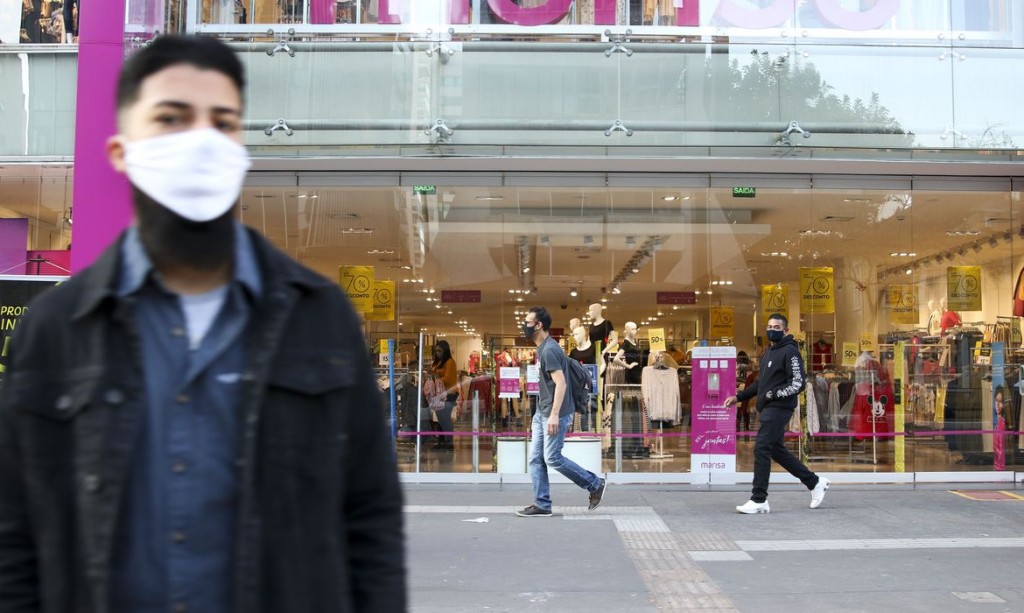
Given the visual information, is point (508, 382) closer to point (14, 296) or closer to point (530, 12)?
point (530, 12)

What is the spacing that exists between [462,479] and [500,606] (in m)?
6.29

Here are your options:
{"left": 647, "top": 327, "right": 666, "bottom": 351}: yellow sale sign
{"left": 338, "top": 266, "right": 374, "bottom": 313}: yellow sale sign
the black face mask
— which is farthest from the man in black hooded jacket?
the black face mask

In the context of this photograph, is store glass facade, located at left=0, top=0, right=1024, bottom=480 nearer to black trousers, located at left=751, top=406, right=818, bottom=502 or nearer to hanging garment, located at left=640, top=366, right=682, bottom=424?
hanging garment, located at left=640, top=366, right=682, bottom=424

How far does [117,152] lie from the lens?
1.92 meters

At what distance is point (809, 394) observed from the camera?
12.6m

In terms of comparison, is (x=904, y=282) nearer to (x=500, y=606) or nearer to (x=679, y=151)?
(x=679, y=151)

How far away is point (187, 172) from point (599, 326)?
36.6ft

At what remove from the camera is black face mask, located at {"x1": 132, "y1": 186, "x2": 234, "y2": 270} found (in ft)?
5.96

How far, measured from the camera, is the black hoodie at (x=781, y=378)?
380 inches

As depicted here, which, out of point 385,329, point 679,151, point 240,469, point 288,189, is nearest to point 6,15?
point 288,189

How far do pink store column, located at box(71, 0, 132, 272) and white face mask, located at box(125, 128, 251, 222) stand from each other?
6.49 ft

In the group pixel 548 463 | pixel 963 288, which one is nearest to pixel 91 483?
pixel 548 463

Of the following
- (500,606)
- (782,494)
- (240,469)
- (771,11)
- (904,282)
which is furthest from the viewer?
(904,282)

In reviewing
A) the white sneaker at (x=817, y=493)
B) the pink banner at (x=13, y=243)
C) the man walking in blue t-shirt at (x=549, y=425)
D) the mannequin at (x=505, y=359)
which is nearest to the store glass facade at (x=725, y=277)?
the mannequin at (x=505, y=359)
